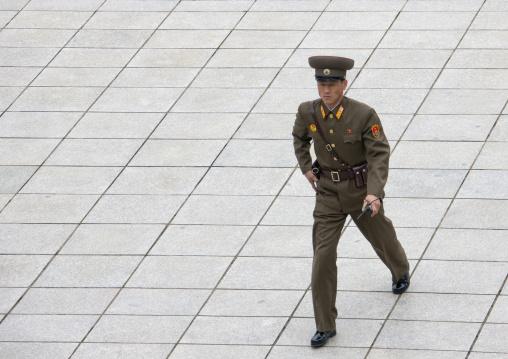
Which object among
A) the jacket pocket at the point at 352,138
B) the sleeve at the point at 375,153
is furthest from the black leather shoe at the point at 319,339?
the jacket pocket at the point at 352,138

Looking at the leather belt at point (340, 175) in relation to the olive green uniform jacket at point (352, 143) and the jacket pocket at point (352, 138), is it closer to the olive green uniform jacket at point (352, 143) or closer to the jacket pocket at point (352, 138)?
the olive green uniform jacket at point (352, 143)

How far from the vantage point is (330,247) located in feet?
25.6

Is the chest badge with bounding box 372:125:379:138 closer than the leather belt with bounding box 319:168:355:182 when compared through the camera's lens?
Yes

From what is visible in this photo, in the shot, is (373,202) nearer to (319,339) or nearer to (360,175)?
(360,175)

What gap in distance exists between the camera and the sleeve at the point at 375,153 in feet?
25.1

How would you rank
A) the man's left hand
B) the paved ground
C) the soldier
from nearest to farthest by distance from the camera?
the man's left hand
the soldier
the paved ground

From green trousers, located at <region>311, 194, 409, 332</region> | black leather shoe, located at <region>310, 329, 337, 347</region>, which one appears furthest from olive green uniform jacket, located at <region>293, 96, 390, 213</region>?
black leather shoe, located at <region>310, 329, 337, 347</region>

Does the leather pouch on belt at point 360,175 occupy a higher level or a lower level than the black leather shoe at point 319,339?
higher

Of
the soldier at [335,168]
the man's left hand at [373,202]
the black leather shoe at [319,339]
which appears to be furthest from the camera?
the black leather shoe at [319,339]

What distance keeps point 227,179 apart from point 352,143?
8.68 ft

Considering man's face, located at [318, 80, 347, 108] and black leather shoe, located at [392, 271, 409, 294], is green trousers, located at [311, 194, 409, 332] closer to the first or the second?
black leather shoe, located at [392, 271, 409, 294]

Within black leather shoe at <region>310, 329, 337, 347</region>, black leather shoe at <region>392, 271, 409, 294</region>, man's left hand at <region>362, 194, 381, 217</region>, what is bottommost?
black leather shoe at <region>392, 271, 409, 294</region>

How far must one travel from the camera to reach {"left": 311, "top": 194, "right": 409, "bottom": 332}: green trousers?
780 cm

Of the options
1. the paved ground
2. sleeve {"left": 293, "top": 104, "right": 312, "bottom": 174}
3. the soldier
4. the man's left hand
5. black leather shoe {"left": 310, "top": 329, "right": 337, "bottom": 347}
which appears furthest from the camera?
the paved ground
